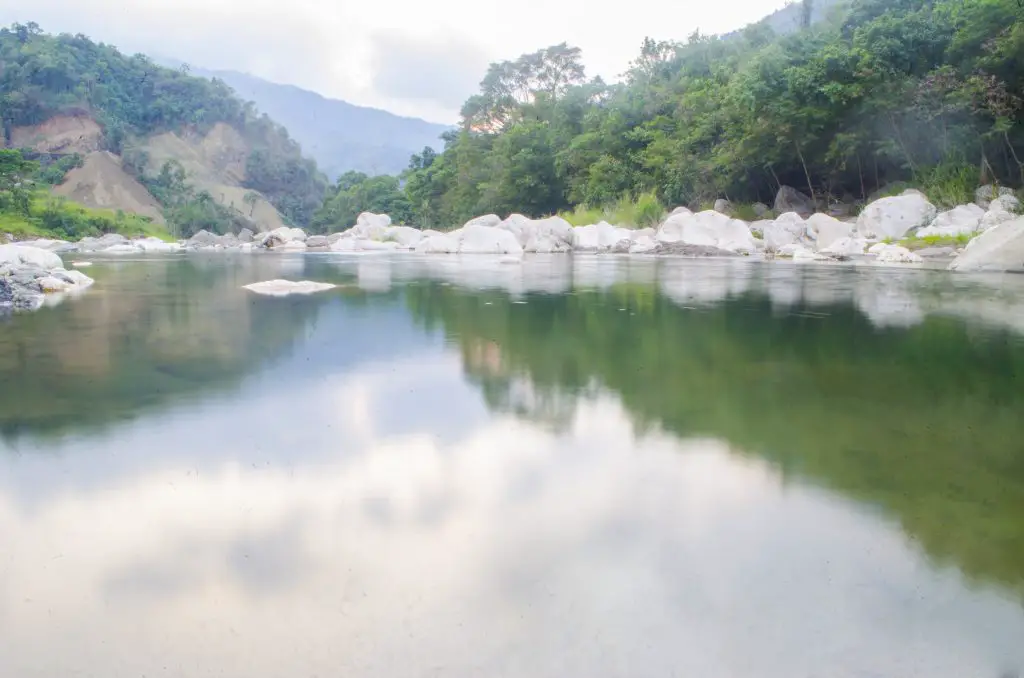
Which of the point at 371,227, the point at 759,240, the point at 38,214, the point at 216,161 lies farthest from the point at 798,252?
the point at 216,161

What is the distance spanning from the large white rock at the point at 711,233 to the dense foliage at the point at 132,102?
71.7 metres

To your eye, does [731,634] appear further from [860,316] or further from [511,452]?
[860,316]

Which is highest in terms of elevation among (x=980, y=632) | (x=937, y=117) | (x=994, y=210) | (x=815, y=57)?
(x=815, y=57)

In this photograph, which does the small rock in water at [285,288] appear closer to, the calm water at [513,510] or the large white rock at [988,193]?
the calm water at [513,510]

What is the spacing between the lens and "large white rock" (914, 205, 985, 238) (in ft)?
64.4

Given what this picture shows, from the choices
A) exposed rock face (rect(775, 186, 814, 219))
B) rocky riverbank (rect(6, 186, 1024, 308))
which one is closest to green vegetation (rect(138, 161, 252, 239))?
rocky riverbank (rect(6, 186, 1024, 308))

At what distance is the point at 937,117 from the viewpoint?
23125 mm

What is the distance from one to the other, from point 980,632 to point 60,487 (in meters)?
3.43

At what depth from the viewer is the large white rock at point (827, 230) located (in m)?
23.6

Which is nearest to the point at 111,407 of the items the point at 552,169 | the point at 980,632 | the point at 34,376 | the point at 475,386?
the point at 34,376

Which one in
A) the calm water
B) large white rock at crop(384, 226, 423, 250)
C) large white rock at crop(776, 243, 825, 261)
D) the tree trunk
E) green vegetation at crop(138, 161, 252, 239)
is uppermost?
green vegetation at crop(138, 161, 252, 239)

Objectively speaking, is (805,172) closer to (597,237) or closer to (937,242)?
(597,237)

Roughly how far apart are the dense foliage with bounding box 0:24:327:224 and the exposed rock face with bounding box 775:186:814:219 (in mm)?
71728

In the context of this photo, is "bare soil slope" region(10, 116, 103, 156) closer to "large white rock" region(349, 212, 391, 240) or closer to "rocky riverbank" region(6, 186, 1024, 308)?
"large white rock" region(349, 212, 391, 240)
